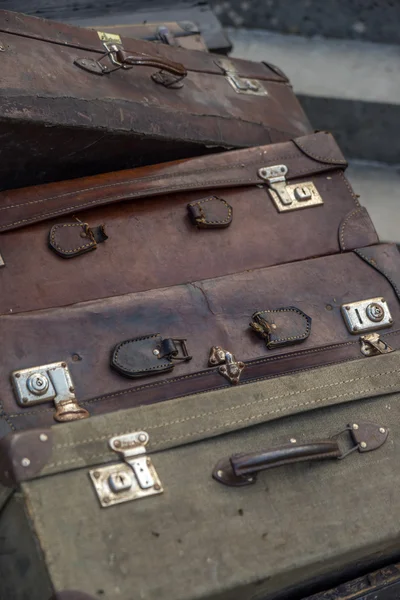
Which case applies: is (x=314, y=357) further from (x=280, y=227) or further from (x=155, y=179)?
(x=155, y=179)

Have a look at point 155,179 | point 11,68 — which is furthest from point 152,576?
point 11,68

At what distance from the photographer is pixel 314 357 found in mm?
2268

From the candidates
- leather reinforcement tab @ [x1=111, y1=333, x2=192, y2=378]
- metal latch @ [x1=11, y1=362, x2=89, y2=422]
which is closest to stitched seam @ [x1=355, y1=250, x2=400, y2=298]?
leather reinforcement tab @ [x1=111, y1=333, x2=192, y2=378]

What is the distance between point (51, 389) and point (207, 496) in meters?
0.50

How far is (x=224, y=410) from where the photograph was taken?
6.21ft

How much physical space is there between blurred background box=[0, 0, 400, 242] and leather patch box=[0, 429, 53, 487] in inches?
84.1

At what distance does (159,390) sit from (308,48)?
8.34ft

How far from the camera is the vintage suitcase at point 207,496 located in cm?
164

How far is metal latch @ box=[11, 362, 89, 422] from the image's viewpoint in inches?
76.9

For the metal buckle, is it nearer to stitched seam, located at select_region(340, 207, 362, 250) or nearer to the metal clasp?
the metal clasp

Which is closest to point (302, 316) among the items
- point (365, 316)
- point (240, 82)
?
point (365, 316)

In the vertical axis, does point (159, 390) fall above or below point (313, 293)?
below

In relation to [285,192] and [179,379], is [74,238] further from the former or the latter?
[285,192]

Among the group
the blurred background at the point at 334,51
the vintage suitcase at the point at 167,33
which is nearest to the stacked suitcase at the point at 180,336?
the vintage suitcase at the point at 167,33
